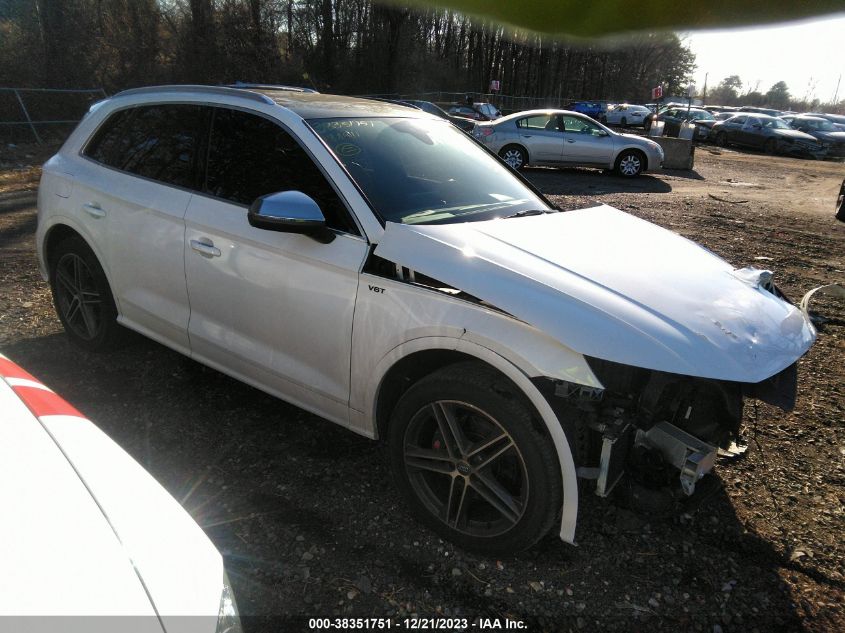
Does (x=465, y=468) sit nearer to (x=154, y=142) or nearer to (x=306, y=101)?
(x=306, y=101)

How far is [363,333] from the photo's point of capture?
8.72 feet

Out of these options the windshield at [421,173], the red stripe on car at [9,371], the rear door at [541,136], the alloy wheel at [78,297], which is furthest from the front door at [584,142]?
the red stripe on car at [9,371]

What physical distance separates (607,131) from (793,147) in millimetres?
14109

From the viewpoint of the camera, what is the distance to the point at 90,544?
1338mm

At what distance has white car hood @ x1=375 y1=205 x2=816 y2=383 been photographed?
2.15 meters

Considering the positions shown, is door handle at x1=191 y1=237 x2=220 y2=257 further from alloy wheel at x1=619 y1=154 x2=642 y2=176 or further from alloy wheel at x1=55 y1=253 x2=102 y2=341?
alloy wheel at x1=619 y1=154 x2=642 y2=176

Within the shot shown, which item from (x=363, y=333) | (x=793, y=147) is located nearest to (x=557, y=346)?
(x=363, y=333)

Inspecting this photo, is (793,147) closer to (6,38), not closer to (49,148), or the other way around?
(49,148)

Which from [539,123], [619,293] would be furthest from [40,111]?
[619,293]

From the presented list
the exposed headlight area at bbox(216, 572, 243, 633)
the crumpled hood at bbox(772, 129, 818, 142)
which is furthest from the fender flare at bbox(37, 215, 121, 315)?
the crumpled hood at bbox(772, 129, 818, 142)

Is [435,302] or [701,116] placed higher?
[701,116]

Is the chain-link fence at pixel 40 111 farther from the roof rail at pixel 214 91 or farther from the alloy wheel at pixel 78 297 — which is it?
the roof rail at pixel 214 91

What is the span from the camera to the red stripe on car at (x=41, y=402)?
1.77 m

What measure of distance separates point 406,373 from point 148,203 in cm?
196
